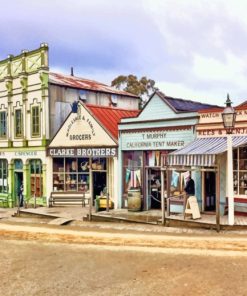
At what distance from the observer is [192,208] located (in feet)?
49.8

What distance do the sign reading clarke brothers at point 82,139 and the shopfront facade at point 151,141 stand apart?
3.52 feet

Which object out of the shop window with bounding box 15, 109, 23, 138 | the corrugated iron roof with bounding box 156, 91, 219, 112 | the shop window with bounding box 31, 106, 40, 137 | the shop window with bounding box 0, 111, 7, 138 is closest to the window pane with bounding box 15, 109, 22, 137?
the shop window with bounding box 15, 109, 23, 138

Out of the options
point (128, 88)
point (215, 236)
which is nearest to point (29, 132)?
point (215, 236)

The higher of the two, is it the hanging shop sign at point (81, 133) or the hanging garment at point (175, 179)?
the hanging shop sign at point (81, 133)

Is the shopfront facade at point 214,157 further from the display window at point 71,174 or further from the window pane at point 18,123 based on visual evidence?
the window pane at point 18,123

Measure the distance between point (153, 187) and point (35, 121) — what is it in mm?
9419

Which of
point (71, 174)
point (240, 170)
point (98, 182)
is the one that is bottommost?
point (98, 182)

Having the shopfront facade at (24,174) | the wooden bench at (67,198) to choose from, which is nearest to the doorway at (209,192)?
the wooden bench at (67,198)

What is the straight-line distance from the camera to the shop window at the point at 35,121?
989 inches

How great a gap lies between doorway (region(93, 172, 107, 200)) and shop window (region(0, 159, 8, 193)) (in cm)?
742

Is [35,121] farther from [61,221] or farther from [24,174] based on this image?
[61,221]

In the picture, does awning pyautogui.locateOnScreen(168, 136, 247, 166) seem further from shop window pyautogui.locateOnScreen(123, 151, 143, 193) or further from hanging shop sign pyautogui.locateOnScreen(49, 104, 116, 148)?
hanging shop sign pyautogui.locateOnScreen(49, 104, 116, 148)

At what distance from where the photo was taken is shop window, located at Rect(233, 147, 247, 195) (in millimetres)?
15531

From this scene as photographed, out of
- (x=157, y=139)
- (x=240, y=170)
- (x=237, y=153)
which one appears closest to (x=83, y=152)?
(x=157, y=139)
